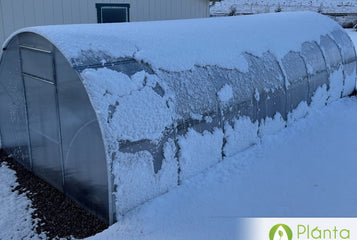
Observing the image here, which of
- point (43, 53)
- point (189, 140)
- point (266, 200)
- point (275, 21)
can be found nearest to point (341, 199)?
point (266, 200)

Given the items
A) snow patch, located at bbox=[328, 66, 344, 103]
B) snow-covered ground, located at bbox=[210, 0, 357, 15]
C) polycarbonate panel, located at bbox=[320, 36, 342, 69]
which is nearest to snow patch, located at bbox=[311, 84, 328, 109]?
snow patch, located at bbox=[328, 66, 344, 103]

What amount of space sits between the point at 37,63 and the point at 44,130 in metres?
0.90

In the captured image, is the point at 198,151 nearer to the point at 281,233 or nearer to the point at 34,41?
the point at 281,233

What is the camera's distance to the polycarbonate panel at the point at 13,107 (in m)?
5.48

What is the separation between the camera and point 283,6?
29.6 metres

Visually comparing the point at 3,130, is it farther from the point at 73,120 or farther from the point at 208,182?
the point at 208,182

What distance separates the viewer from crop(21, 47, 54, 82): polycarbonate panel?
4.69 m

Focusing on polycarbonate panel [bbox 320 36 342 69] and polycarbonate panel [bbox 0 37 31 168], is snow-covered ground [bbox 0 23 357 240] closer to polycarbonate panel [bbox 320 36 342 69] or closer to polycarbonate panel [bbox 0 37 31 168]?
polycarbonate panel [bbox 0 37 31 168]

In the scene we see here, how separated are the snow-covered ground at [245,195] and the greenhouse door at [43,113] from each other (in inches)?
19.6

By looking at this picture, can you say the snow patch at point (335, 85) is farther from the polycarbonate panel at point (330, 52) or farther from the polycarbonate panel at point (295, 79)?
the polycarbonate panel at point (295, 79)

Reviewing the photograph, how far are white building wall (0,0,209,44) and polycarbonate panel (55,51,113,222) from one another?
3.88m

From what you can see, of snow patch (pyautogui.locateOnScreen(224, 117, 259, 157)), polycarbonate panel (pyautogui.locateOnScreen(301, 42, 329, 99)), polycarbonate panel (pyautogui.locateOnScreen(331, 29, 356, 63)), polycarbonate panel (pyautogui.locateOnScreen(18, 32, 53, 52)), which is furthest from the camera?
polycarbonate panel (pyautogui.locateOnScreen(331, 29, 356, 63))

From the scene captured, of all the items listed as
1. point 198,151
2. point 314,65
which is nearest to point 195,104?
point 198,151

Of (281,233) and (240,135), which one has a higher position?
(240,135)
